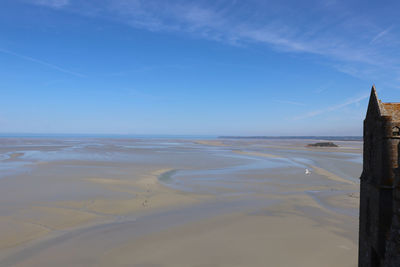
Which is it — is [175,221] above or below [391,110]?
below

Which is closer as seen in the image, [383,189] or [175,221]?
[383,189]

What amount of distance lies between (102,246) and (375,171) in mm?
9629

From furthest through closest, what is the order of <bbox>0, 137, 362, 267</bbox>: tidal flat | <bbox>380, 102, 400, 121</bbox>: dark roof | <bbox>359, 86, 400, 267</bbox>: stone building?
1. <bbox>0, 137, 362, 267</bbox>: tidal flat
2. <bbox>380, 102, 400, 121</bbox>: dark roof
3. <bbox>359, 86, 400, 267</bbox>: stone building

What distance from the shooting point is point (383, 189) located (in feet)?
21.6

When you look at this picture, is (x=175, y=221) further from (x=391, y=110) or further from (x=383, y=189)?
(x=391, y=110)

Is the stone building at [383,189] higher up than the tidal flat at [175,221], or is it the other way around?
the stone building at [383,189]

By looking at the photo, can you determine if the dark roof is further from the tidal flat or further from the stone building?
the tidal flat

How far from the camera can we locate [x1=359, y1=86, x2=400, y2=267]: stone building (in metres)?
6.14

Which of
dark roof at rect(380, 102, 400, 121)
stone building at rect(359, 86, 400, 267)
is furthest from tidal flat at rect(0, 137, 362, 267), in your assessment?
dark roof at rect(380, 102, 400, 121)

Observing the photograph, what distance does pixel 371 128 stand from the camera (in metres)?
7.54

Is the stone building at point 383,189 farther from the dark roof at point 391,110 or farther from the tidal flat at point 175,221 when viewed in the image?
the tidal flat at point 175,221

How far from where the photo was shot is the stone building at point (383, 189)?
6.14 meters

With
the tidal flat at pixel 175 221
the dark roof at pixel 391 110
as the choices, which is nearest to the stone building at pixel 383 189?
the dark roof at pixel 391 110

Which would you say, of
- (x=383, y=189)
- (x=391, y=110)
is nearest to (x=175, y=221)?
(x=383, y=189)
